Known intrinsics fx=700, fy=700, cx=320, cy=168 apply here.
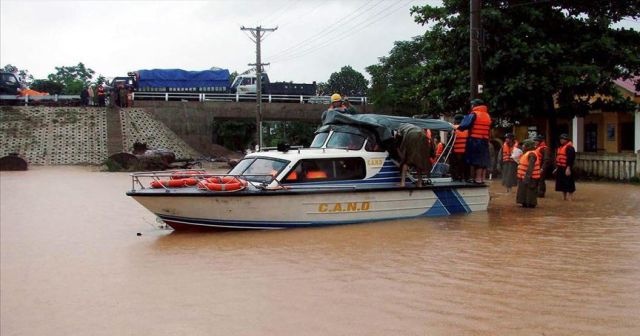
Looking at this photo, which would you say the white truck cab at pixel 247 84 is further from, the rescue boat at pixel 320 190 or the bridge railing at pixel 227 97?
the rescue boat at pixel 320 190

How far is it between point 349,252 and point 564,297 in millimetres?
3411

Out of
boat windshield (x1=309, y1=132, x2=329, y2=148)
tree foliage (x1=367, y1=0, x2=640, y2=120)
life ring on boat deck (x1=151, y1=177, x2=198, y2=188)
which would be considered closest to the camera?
life ring on boat deck (x1=151, y1=177, x2=198, y2=188)

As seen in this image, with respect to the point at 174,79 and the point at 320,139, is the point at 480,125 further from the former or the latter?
the point at 174,79

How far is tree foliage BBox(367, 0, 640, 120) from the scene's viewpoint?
21062 millimetres

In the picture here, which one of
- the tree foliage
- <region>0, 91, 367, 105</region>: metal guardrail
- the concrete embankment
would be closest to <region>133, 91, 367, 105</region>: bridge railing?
<region>0, 91, 367, 105</region>: metal guardrail

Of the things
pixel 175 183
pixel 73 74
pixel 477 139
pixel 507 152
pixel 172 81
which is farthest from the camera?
pixel 73 74

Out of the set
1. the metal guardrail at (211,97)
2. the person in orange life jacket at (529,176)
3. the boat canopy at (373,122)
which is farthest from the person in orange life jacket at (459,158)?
the metal guardrail at (211,97)

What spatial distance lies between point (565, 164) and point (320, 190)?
21.9ft

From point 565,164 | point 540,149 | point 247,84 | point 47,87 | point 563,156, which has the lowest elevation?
point 565,164

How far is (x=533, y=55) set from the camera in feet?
68.5

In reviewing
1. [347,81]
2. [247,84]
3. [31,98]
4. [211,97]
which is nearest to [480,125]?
[211,97]

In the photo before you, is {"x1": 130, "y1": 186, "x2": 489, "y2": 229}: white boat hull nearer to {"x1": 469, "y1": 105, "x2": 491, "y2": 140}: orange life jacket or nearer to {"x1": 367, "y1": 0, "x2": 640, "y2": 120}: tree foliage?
{"x1": 469, "y1": 105, "x2": 491, "y2": 140}: orange life jacket

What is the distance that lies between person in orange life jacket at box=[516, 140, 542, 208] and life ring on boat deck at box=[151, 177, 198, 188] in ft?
21.7

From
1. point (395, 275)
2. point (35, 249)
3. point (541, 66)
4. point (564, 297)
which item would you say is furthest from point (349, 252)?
point (541, 66)
